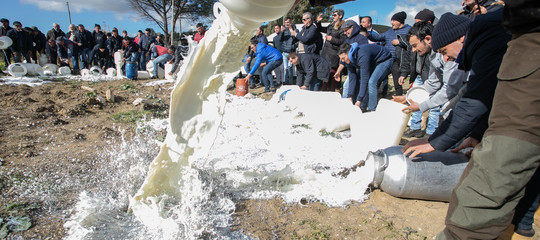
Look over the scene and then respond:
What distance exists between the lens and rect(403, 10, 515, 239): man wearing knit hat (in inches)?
55.8

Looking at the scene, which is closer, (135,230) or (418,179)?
(135,230)

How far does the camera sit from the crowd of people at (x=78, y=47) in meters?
10.4

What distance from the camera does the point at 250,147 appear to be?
155 inches

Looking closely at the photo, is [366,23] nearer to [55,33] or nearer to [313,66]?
[313,66]

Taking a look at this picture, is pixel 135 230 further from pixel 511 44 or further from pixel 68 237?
pixel 511 44

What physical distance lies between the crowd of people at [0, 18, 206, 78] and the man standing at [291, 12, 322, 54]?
495 centimetres

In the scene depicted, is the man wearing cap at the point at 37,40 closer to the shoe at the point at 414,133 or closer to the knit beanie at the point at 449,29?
the shoe at the point at 414,133

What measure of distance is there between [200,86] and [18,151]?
2.89 m

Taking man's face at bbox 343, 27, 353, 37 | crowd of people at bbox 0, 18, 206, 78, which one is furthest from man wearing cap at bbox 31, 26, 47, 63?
man's face at bbox 343, 27, 353, 37

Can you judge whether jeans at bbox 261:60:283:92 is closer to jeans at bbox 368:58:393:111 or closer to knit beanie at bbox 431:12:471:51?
jeans at bbox 368:58:393:111

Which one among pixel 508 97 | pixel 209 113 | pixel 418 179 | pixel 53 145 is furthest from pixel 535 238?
pixel 53 145

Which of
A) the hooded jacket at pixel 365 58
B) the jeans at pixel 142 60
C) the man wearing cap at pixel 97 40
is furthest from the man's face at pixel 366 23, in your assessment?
the man wearing cap at pixel 97 40

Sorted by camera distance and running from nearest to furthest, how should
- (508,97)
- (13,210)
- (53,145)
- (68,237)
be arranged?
(508,97) → (68,237) → (13,210) → (53,145)

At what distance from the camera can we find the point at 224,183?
278 centimetres
